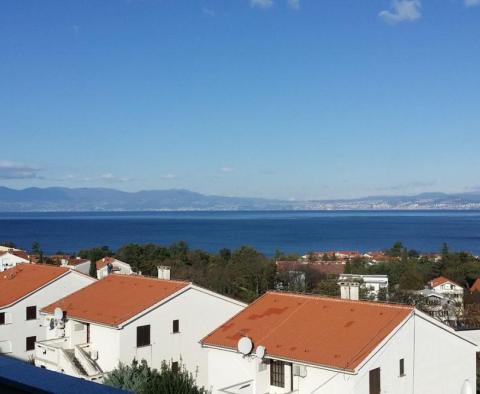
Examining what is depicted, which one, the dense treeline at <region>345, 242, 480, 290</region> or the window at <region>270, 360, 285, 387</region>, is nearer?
the window at <region>270, 360, 285, 387</region>

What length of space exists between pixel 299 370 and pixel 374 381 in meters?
2.30

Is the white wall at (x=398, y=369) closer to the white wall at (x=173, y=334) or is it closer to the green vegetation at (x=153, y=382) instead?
the green vegetation at (x=153, y=382)

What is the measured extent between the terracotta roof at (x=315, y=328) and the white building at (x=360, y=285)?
1430 mm

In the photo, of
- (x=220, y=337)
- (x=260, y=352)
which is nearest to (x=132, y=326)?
(x=220, y=337)

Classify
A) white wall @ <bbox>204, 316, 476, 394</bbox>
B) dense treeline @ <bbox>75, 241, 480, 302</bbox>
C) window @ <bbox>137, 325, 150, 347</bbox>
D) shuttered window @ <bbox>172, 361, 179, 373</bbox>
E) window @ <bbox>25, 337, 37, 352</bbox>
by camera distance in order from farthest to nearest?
dense treeline @ <bbox>75, 241, 480, 302</bbox>, window @ <bbox>25, 337, 37, 352</bbox>, window @ <bbox>137, 325, 150, 347</bbox>, shuttered window @ <bbox>172, 361, 179, 373</bbox>, white wall @ <bbox>204, 316, 476, 394</bbox>

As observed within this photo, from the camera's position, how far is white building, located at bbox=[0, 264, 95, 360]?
2958 cm

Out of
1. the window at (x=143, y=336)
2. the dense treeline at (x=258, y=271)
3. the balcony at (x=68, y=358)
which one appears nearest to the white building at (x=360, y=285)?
the dense treeline at (x=258, y=271)

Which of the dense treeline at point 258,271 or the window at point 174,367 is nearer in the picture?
the window at point 174,367

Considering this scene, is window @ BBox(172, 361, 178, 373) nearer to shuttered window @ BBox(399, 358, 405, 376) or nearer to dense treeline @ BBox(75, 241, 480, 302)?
shuttered window @ BBox(399, 358, 405, 376)

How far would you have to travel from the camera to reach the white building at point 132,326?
74.5 feet

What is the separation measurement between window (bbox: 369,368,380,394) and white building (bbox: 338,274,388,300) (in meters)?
4.63

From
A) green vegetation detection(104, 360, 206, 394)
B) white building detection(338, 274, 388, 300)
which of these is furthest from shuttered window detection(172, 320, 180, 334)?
white building detection(338, 274, 388, 300)

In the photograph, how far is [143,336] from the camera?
2341 centimetres

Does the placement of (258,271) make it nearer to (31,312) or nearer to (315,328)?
(31,312)
